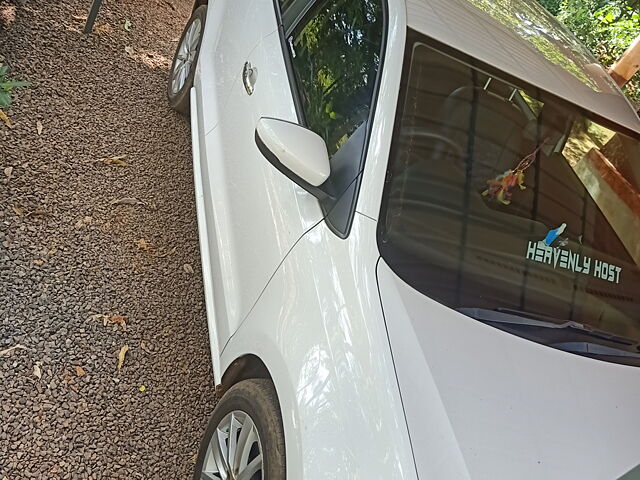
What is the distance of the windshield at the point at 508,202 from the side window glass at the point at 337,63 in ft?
0.48

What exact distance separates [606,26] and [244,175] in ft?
13.5

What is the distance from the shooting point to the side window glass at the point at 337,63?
2.02m

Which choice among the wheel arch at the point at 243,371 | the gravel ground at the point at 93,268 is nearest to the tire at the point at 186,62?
the gravel ground at the point at 93,268

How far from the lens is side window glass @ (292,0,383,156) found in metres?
2.02

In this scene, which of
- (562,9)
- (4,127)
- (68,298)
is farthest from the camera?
(562,9)

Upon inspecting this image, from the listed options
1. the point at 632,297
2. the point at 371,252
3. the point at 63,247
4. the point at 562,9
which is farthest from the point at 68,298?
the point at 562,9

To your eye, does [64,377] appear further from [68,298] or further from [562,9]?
[562,9]

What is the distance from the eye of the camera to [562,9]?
5.49 meters

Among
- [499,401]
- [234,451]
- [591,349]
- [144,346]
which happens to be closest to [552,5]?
[591,349]

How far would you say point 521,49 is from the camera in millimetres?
2334

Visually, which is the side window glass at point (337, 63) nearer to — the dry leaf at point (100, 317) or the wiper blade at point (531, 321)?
the wiper blade at point (531, 321)

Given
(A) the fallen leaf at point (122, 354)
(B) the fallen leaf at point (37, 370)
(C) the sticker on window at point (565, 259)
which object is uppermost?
(C) the sticker on window at point (565, 259)

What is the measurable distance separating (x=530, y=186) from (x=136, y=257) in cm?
173

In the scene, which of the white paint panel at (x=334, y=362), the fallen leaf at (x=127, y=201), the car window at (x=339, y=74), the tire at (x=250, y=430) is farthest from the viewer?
the fallen leaf at (x=127, y=201)
